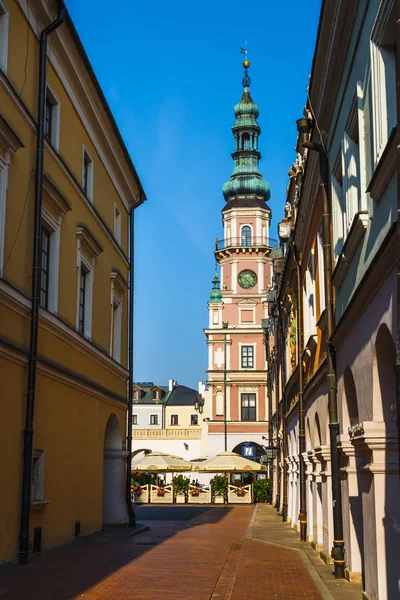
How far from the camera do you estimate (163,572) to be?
14.0 metres

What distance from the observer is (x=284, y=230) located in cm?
2553

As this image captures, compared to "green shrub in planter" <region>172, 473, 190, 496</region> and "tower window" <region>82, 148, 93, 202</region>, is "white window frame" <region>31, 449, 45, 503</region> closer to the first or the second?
"tower window" <region>82, 148, 93, 202</region>

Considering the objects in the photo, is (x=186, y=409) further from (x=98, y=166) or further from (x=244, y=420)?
(x=98, y=166)

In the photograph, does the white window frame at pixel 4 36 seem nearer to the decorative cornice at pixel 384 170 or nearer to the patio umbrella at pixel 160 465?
the decorative cornice at pixel 384 170

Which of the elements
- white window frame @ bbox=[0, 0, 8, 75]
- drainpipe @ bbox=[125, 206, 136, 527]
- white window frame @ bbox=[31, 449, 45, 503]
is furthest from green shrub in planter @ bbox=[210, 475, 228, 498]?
white window frame @ bbox=[0, 0, 8, 75]

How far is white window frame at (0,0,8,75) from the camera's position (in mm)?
14109

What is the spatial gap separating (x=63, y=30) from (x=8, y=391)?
8.08 m

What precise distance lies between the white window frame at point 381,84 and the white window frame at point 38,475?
32.3 feet

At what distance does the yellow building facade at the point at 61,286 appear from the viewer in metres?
14.2

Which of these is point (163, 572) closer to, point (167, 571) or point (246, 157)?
point (167, 571)

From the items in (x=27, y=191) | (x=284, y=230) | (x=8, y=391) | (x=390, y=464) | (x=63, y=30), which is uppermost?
(x=63, y=30)

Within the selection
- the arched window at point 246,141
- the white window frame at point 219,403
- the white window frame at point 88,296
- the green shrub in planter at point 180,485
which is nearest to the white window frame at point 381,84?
the white window frame at point 88,296

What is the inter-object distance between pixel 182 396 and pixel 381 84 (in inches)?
3431

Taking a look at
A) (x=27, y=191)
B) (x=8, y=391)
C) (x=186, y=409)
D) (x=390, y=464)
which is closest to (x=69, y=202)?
(x=27, y=191)
